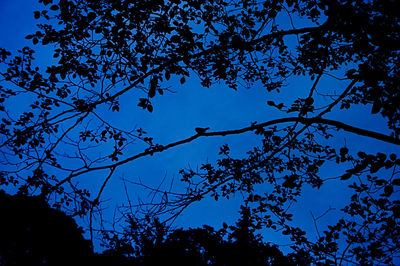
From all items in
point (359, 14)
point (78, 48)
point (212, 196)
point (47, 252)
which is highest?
point (78, 48)

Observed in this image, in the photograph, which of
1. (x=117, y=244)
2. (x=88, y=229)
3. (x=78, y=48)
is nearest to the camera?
(x=88, y=229)

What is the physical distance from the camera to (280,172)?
5.57 m

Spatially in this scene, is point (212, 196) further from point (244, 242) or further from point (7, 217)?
point (7, 217)

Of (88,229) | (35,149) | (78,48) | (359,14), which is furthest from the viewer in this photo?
(35,149)

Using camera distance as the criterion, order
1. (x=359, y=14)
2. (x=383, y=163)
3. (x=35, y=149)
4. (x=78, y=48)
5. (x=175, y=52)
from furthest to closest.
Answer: (x=35, y=149)
(x=78, y=48)
(x=175, y=52)
(x=359, y=14)
(x=383, y=163)

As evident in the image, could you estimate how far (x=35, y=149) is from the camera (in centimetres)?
439

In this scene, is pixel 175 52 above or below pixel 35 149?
above

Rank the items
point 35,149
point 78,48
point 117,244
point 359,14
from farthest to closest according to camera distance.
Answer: point 117,244
point 35,149
point 78,48
point 359,14

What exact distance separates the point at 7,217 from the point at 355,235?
8.32m

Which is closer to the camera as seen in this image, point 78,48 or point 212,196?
point 78,48

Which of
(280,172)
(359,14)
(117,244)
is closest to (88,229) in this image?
(117,244)

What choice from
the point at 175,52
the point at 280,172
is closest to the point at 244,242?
the point at 280,172

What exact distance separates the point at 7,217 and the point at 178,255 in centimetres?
445

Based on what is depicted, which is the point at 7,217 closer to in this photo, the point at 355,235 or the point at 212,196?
the point at 212,196
